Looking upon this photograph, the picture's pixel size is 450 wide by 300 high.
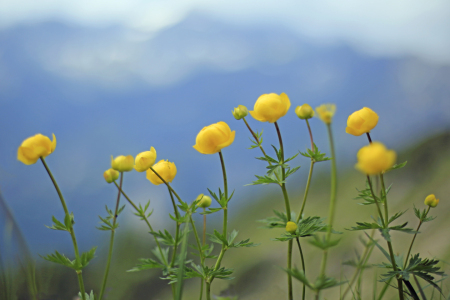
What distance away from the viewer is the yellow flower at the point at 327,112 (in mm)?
372

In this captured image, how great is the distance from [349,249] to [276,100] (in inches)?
39.3

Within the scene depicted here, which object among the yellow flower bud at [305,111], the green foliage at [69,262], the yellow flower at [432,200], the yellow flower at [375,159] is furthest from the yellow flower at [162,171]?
the yellow flower at [432,200]

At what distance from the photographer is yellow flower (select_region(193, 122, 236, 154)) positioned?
0.63 metres

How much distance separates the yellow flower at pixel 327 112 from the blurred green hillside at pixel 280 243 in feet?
2.98

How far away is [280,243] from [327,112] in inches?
49.6

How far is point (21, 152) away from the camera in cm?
59

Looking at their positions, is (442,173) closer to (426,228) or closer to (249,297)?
(426,228)

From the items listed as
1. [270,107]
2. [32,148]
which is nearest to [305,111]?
[270,107]

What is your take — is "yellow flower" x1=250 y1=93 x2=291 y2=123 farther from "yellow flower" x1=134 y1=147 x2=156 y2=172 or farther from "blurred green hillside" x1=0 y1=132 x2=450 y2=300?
"blurred green hillside" x1=0 y1=132 x2=450 y2=300

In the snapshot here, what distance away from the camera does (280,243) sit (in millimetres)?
1521

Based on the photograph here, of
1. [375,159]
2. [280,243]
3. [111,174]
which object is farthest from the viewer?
[280,243]

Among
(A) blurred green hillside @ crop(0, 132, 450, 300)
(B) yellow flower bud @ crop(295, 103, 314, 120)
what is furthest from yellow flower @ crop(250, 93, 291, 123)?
(A) blurred green hillside @ crop(0, 132, 450, 300)

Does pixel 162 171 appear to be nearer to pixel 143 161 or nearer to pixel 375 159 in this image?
pixel 143 161

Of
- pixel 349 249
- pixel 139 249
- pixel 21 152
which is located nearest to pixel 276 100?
pixel 21 152
